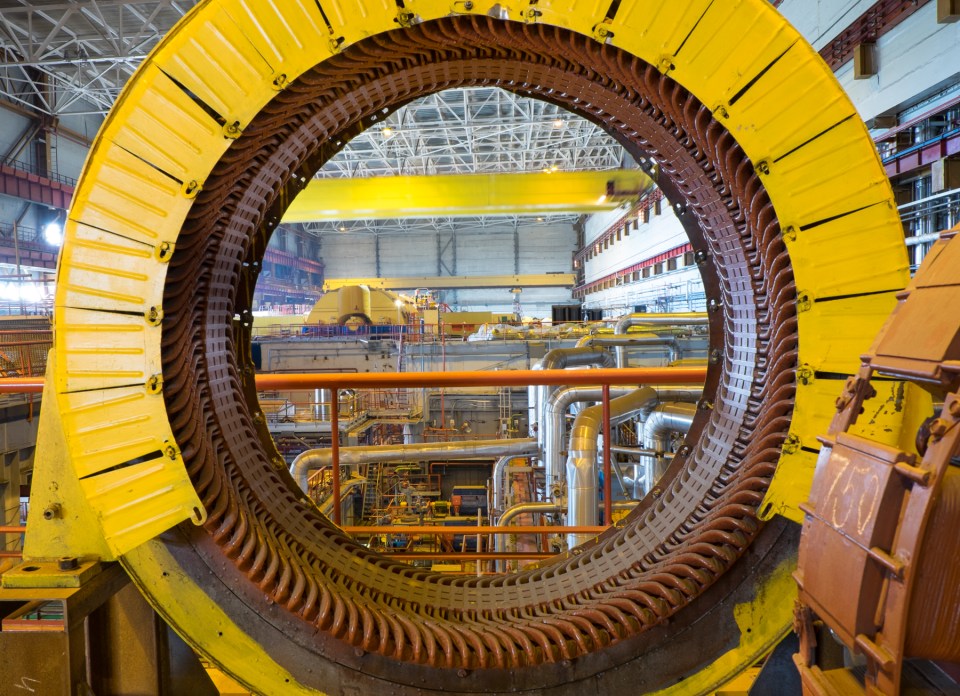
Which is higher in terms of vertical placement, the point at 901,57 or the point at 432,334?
the point at 901,57

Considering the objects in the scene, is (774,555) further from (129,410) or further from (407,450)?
(407,450)

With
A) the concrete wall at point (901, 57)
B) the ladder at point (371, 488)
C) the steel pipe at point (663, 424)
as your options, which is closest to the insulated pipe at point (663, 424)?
the steel pipe at point (663, 424)

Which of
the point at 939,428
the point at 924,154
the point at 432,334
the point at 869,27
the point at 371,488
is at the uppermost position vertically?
the point at 869,27

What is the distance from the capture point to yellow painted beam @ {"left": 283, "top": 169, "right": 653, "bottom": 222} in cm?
1039

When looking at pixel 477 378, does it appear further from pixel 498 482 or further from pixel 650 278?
pixel 650 278

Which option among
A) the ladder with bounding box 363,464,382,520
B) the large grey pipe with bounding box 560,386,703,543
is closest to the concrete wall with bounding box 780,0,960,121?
the large grey pipe with bounding box 560,386,703,543

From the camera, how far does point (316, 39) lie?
1.35 meters

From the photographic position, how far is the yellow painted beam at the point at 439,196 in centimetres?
1039

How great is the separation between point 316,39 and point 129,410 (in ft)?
3.15

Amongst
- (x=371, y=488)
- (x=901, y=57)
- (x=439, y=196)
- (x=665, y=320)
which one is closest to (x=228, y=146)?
(x=901, y=57)

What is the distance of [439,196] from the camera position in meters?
10.7

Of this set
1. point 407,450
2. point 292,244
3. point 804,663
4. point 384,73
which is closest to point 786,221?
point 804,663

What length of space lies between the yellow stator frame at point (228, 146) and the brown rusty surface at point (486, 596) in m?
0.06

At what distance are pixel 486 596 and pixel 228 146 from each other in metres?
1.47
